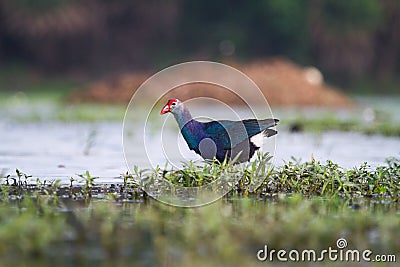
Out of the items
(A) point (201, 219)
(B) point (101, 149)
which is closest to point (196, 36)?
(B) point (101, 149)

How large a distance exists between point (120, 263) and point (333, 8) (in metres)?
27.4

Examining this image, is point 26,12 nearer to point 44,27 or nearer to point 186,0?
point 44,27

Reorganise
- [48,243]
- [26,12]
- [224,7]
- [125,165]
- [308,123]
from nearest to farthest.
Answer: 1. [48,243]
2. [125,165]
3. [308,123]
4. [26,12]
5. [224,7]

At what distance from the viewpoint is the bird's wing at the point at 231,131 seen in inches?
311

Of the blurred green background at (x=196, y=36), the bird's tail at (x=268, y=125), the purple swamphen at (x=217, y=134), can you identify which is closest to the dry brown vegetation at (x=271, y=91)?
Result: the blurred green background at (x=196, y=36)

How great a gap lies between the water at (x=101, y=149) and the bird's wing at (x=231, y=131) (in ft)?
1.74

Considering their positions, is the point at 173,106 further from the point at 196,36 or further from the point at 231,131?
the point at 196,36

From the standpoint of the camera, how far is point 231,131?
795cm

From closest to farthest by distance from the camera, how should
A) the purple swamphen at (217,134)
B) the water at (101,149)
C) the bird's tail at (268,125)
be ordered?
1. the purple swamphen at (217,134)
2. the bird's tail at (268,125)
3. the water at (101,149)

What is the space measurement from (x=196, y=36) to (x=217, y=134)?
25.7m

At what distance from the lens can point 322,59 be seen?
3231 centimetres

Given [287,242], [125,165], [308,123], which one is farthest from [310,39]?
[287,242]

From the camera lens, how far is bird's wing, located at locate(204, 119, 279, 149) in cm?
791

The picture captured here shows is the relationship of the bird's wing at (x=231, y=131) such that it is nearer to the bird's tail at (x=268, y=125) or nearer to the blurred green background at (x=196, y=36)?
the bird's tail at (x=268, y=125)
